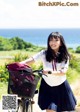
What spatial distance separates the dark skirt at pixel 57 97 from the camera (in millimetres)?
4016

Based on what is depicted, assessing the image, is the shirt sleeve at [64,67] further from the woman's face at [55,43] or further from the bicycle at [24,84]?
the bicycle at [24,84]

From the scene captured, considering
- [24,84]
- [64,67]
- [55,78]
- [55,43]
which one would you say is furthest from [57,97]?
[55,43]

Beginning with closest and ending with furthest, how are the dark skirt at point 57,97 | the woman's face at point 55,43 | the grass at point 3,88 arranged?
the woman's face at point 55,43
the dark skirt at point 57,97
the grass at point 3,88

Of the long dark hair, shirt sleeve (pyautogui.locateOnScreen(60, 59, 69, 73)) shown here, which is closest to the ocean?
the long dark hair

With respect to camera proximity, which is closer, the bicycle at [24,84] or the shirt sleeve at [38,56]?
the bicycle at [24,84]

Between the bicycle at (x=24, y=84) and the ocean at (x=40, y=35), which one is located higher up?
the ocean at (x=40, y=35)

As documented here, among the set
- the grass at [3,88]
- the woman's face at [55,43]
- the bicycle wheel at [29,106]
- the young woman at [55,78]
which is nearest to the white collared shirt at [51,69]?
the young woman at [55,78]

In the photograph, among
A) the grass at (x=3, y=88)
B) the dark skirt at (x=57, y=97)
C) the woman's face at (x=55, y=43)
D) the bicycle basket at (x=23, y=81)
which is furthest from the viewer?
the grass at (x=3, y=88)

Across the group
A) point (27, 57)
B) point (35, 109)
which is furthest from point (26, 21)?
point (35, 109)

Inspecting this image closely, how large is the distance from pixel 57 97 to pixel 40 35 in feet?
2.24

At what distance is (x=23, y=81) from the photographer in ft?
12.5

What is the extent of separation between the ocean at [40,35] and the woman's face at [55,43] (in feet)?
0.43

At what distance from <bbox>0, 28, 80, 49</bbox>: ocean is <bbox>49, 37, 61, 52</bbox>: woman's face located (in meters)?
0.13

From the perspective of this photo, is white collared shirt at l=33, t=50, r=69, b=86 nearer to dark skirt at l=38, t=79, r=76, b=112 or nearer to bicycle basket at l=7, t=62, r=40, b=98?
dark skirt at l=38, t=79, r=76, b=112
